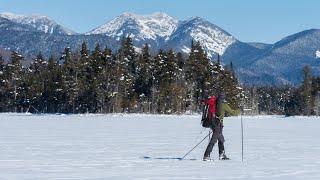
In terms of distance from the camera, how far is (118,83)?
84.4m

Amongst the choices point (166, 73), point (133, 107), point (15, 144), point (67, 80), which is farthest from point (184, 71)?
point (15, 144)

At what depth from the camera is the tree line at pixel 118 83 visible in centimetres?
8450

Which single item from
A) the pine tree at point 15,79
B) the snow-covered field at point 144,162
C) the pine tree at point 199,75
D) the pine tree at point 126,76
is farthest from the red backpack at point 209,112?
the pine tree at point 15,79

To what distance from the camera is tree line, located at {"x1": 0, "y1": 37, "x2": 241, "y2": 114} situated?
8450cm

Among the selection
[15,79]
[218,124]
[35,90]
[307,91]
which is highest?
[15,79]

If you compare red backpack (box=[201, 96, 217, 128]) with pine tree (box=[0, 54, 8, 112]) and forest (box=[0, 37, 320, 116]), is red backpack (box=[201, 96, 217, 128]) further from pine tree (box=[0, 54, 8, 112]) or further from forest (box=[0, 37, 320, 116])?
pine tree (box=[0, 54, 8, 112])

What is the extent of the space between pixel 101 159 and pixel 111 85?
6849 centimetres

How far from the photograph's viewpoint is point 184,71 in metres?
93.4

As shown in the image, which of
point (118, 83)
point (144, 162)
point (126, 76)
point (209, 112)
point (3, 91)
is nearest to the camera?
point (144, 162)

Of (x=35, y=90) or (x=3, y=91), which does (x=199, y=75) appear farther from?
(x=3, y=91)

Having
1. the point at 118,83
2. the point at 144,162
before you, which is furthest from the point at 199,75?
the point at 144,162

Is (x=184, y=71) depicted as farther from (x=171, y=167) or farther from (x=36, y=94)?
(x=171, y=167)

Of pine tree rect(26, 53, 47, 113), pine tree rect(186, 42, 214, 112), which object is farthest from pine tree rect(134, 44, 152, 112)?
pine tree rect(26, 53, 47, 113)

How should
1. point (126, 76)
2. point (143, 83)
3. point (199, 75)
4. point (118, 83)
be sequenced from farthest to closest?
point (199, 75)
point (143, 83)
point (126, 76)
point (118, 83)
